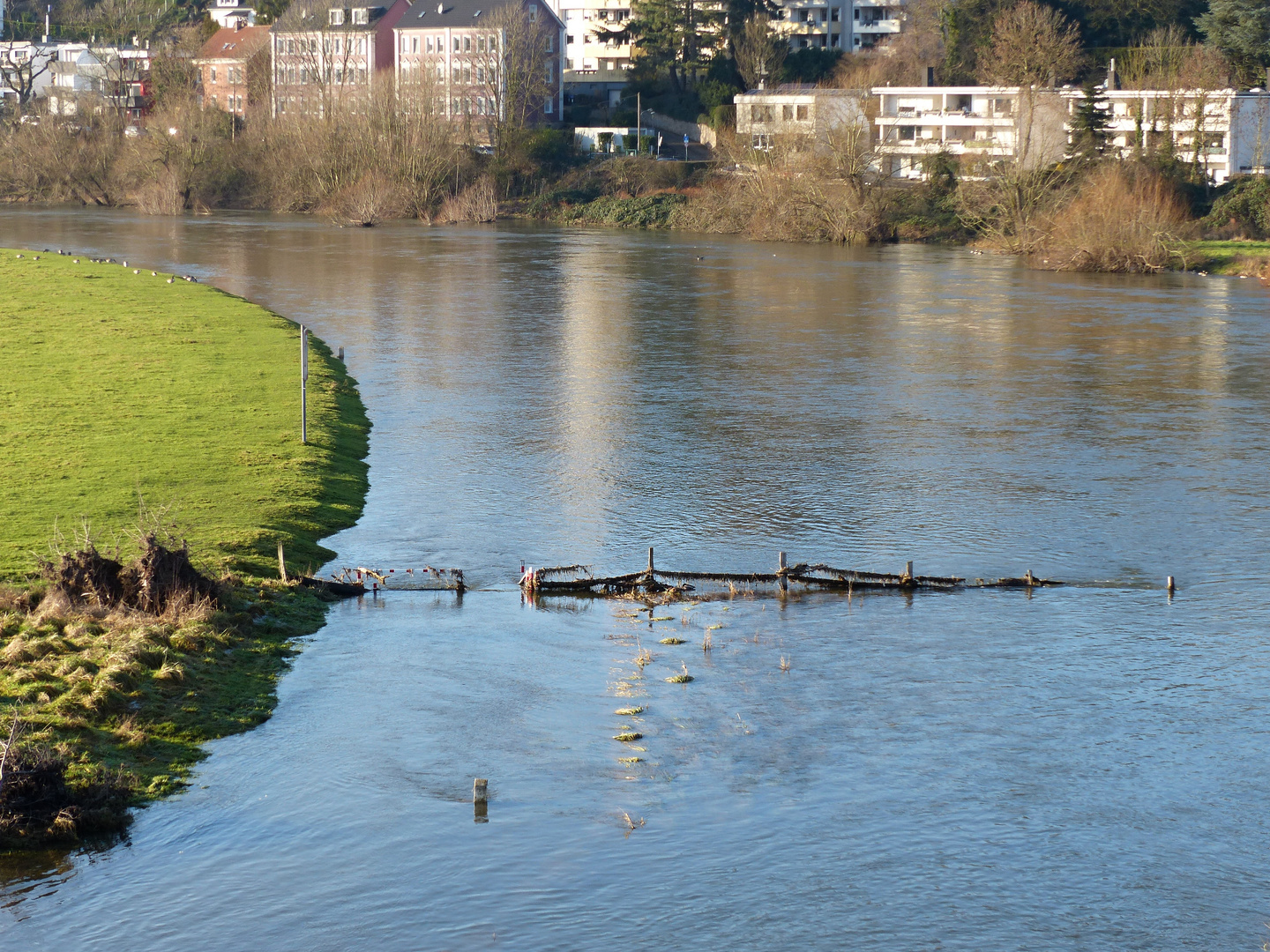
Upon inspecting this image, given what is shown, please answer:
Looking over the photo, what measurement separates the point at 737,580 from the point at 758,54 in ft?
297

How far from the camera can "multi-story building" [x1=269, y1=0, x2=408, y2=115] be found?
10550 centimetres

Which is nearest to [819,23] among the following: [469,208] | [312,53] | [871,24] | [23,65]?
[871,24]

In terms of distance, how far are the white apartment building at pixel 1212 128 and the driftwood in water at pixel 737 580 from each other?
63561 millimetres

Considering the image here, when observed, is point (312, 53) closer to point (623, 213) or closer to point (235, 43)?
point (235, 43)

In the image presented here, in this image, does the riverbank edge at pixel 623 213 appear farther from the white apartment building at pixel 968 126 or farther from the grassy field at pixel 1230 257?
the white apartment building at pixel 968 126

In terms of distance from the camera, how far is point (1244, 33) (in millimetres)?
80125

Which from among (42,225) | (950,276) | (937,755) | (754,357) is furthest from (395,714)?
(42,225)

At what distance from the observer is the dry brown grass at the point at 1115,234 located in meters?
62.8

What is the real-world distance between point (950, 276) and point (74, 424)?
40.9 m

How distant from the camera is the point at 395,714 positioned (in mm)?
15867

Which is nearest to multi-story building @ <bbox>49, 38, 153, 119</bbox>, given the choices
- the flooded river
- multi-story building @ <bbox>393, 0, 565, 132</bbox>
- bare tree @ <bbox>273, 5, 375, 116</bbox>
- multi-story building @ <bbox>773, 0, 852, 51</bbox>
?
bare tree @ <bbox>273, 5, 375, 116</bbox>

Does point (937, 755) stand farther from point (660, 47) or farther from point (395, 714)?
point (660, 47)

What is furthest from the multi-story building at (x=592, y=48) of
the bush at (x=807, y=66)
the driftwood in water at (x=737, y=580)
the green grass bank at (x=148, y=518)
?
the driftwood in water at (x=737, y=580)

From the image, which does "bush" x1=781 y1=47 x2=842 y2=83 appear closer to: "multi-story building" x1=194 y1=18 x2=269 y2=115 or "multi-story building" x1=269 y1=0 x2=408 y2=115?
"multi-story building" x1=269 y1=0 x2=408 y2=115
